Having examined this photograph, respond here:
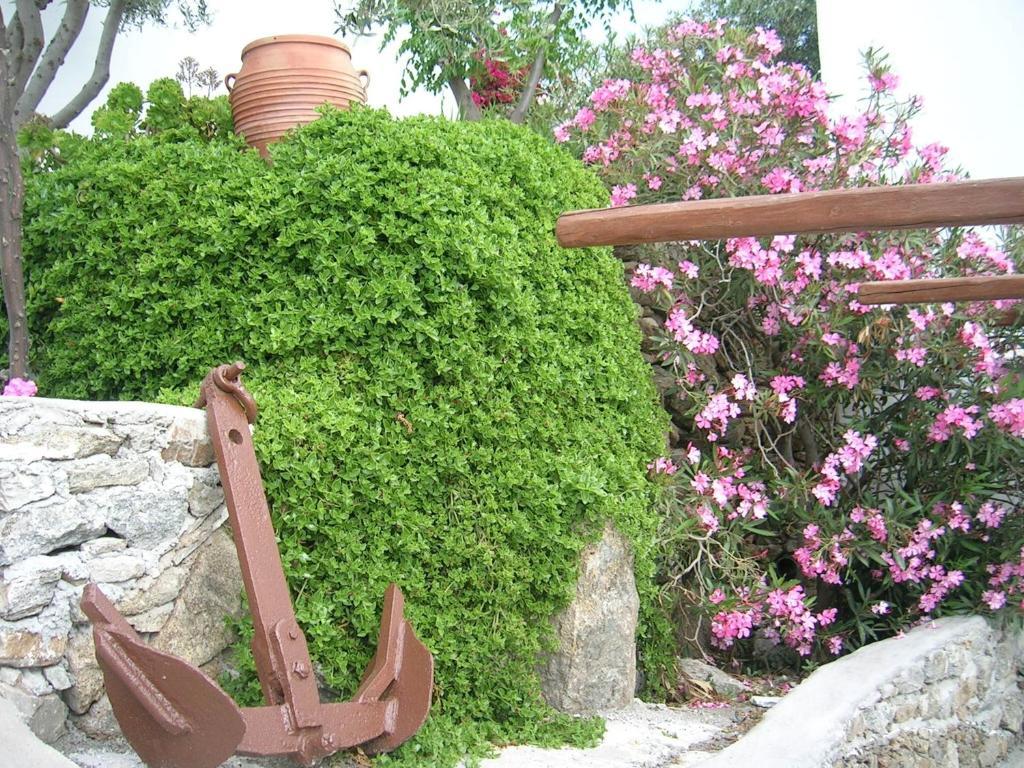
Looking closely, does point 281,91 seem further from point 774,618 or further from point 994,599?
point 994,599

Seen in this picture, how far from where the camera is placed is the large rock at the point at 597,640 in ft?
12.5

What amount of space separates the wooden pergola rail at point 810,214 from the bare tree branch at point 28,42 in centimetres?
549

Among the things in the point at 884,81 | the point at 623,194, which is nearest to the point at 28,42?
the point at 623,194

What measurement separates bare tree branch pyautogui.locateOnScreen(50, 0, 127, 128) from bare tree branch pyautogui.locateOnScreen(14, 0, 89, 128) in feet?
0.58

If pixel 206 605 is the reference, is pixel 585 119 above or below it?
above

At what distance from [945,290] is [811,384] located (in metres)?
1.08

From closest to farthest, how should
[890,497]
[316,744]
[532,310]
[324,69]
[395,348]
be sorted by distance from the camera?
[316,744]
[395,348]
[532,310]
[324,69]
[890,497]

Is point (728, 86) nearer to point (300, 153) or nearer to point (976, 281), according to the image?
point (976, 281)

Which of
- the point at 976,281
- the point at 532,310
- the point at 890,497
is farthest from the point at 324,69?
the point at 890,497

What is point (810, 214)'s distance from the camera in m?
2.95

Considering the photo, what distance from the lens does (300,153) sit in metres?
3.92

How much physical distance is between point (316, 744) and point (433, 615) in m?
0.79

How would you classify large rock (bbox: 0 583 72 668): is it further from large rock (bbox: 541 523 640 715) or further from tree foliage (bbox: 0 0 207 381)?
tree foliage (bbox: 0 0 207 381)

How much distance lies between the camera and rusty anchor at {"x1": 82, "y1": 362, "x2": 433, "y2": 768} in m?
2.41
